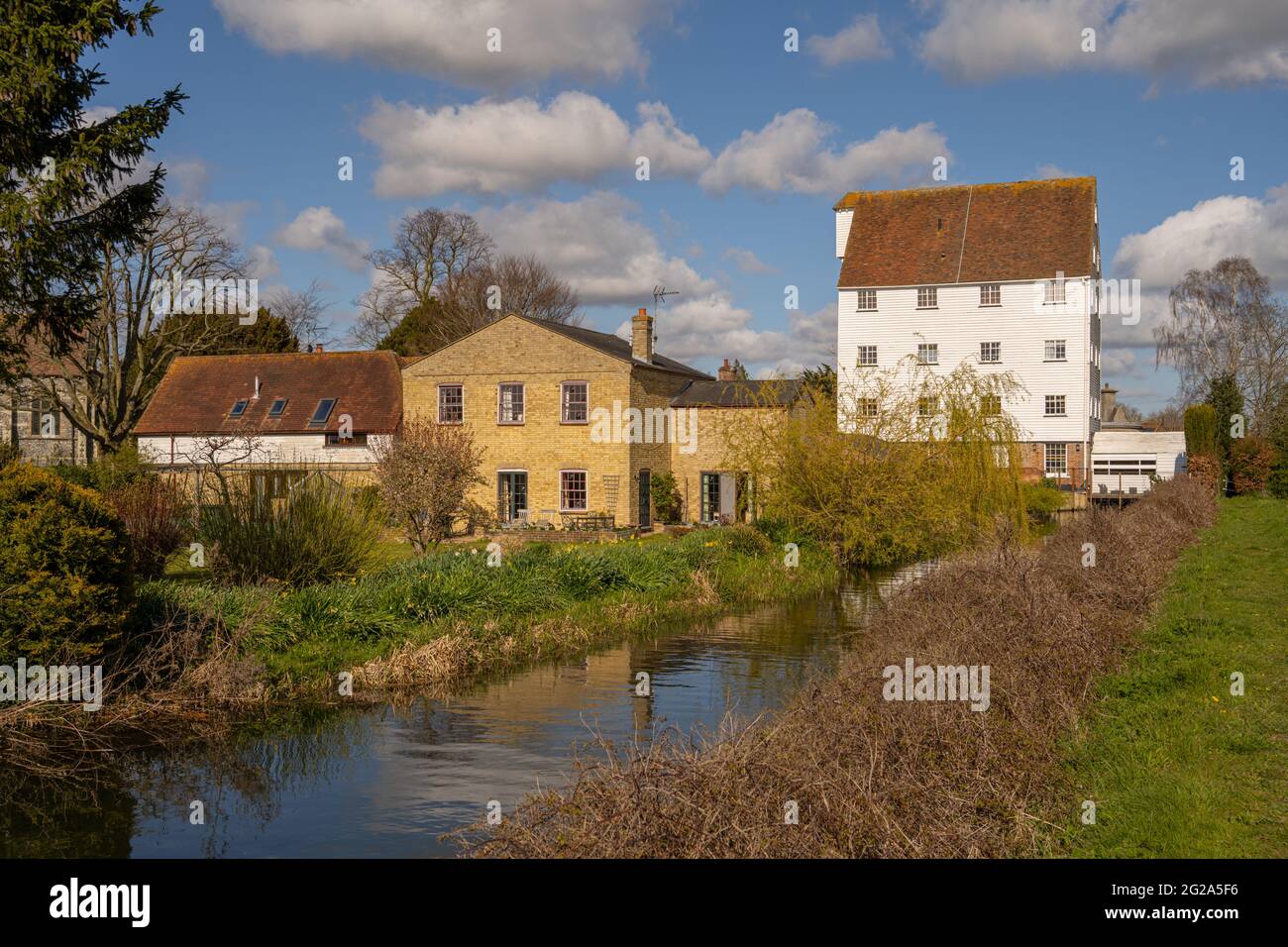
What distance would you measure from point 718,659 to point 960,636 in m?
5.55

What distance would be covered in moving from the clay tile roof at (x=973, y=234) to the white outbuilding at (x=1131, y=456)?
7.17m

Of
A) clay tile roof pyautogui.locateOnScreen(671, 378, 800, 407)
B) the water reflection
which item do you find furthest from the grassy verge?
clay tile roof pyautogui.locateOnScreen(671, 378, 800, 407)

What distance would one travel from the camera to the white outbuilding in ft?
147

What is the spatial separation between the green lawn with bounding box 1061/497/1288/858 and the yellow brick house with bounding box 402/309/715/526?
22.6 m

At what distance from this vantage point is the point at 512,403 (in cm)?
3672

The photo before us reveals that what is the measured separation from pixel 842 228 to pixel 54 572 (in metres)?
43.1

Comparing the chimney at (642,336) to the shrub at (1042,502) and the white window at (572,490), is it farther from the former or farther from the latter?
the shrub at (1042,502)

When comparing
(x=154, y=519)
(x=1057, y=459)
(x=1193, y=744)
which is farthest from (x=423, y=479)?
(x=1057, y=459)

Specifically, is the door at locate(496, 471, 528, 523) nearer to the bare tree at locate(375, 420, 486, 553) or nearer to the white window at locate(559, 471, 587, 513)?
the white window at locate(559, 471, 587, 513)

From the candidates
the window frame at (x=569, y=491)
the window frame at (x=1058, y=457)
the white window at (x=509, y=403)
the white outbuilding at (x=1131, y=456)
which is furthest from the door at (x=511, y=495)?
the white outbuilding at (x=1131, y=456)

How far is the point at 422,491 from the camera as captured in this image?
2350 cm

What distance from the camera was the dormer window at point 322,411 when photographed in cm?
4141
